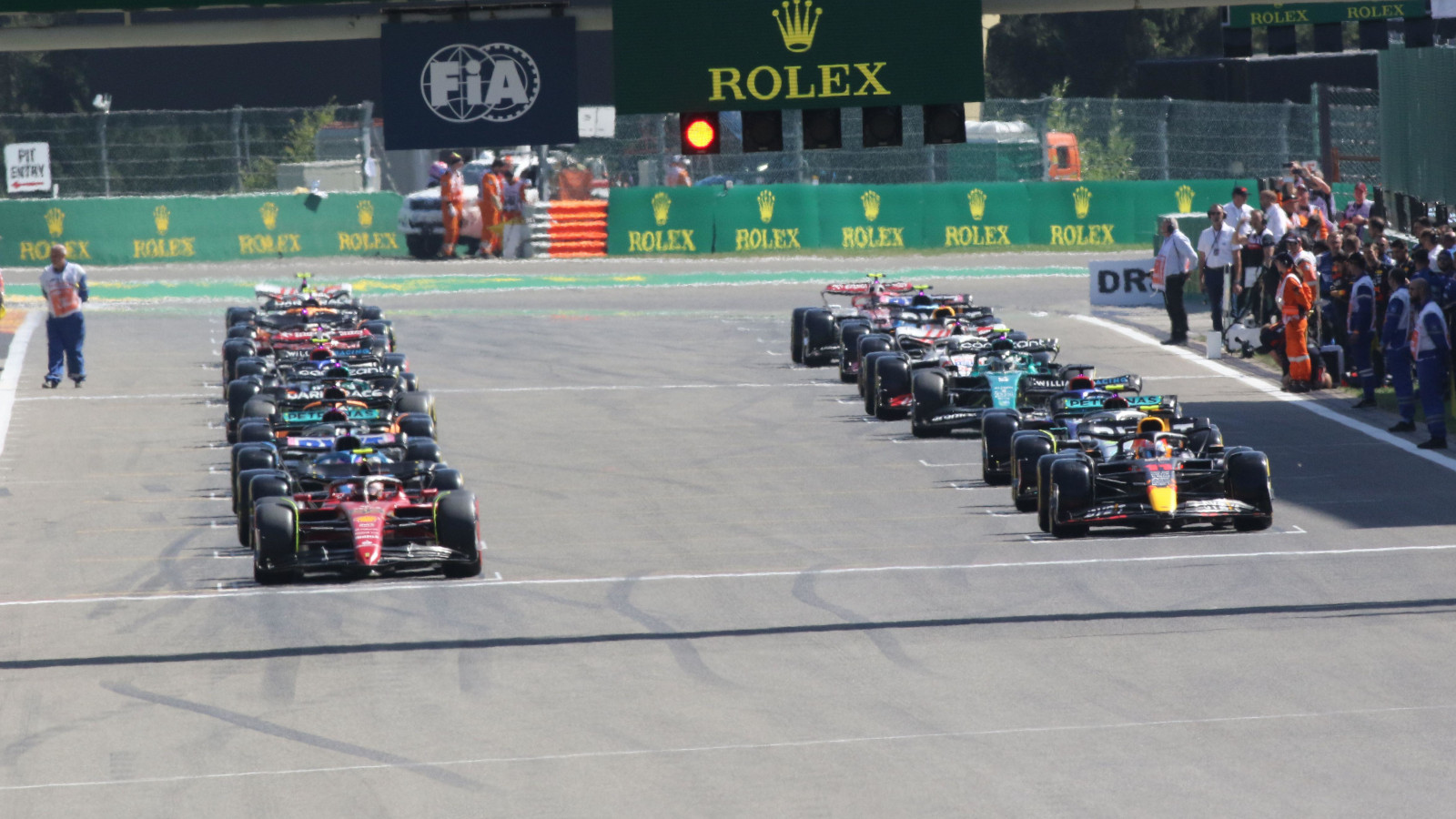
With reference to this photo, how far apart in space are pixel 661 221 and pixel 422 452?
26.8 m

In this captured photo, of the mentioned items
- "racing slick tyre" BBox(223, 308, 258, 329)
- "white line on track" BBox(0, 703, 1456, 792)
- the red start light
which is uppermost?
the red start light

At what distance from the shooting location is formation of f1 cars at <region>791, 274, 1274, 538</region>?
16453 millimetres

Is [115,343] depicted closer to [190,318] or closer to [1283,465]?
[190,318]

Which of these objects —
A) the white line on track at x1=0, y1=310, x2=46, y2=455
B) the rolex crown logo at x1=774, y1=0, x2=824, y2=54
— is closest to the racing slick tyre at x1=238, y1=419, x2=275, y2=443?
the white line on track at x1=0, y1=310, x2=46, y2=455

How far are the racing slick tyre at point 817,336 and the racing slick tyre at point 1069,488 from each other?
11.6 m

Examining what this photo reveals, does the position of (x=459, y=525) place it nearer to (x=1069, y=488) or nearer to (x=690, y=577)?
(x=690, y=577)

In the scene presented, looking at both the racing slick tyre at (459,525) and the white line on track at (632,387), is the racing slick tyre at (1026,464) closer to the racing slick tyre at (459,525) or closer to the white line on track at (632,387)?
the racing slick tyre at (459,525)

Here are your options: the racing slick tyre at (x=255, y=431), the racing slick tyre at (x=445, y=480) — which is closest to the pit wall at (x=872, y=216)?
the racing slick tyre at (x=255, y=431)

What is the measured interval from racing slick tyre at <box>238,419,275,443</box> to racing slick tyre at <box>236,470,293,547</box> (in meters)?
1.77

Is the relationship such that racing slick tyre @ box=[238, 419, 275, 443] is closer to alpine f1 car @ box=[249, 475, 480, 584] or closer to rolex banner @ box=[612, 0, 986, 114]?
alpine f1 car @ box=[249, 475, 480, 584]

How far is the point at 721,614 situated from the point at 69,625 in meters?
4.29

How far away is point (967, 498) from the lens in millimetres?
19000

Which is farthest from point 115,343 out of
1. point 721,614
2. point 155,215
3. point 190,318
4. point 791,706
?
point 791,706

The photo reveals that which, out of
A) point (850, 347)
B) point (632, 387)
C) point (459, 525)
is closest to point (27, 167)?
point (632, 387)
